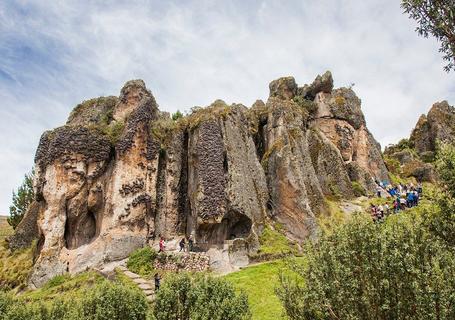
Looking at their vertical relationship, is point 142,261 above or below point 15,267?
below

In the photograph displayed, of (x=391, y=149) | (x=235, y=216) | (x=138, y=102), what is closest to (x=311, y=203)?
(x=235, y=216)

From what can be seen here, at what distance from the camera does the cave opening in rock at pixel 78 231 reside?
103ft

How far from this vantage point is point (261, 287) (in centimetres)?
2194

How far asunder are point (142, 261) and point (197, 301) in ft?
49.9

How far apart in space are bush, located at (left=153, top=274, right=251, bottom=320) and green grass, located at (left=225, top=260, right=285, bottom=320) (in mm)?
2017

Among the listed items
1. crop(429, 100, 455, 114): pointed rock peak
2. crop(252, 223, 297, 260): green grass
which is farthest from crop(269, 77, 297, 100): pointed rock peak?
crop(252, 223, 297, 260): green grass

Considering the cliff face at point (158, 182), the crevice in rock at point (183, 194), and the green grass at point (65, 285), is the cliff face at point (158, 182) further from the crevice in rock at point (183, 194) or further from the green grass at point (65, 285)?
the green grass at point (65, 285)

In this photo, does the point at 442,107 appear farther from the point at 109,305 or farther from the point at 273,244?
the point at 109,305

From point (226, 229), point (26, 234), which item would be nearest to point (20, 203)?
point (26, 234)

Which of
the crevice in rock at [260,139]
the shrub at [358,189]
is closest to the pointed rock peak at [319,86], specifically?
the crevice in rock at [260,139]

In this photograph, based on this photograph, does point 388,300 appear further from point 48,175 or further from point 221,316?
point 48,175

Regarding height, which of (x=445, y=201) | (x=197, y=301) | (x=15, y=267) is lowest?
(x=197, y=301)

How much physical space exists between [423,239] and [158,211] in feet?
83.3

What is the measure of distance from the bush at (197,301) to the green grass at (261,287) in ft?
6.62
